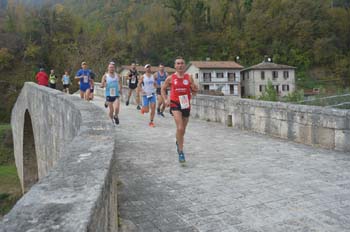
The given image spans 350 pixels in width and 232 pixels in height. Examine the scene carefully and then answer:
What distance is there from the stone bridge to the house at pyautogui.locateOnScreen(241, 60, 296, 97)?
148ft

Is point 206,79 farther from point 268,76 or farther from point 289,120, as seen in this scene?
point 289,120

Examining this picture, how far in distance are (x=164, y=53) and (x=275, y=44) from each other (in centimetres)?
1913

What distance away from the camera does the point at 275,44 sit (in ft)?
212

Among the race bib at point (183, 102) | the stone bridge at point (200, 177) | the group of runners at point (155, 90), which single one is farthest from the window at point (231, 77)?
the race bib at point (183, 102)

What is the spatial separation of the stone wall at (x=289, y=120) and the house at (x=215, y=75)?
135 feet

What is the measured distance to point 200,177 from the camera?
4.78m

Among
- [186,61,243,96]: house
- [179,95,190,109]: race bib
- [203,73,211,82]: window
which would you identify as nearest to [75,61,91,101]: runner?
[179,95,190,109]: race bib

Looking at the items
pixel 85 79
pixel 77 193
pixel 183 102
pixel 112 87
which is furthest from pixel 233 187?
pixel 85 79

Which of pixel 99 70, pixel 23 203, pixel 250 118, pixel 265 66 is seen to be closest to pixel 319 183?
pixel 23 203

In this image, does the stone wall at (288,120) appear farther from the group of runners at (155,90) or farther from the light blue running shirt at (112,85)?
the light blue running shirt at (112,85)

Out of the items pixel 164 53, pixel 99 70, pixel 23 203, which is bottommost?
pixel 23 203

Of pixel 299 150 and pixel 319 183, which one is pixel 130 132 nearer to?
pixel 299 150

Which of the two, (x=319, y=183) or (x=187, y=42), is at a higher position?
(x=187, y=42)

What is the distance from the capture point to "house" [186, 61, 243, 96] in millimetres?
51531
